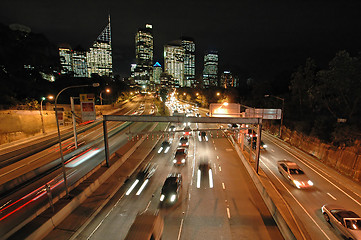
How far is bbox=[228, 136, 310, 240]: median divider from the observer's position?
10.7 m

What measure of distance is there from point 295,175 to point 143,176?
15917 mm

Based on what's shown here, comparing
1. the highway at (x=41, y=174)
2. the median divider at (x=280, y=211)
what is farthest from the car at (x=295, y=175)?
the highway at (x=41, y=174)

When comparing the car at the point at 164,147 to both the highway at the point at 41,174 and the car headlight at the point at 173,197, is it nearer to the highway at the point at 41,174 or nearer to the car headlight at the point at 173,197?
the highway at the point at 41,174

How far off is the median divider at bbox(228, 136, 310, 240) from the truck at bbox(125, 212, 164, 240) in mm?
7753

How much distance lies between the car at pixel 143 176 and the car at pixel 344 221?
1480 cm

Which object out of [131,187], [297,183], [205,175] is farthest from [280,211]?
[131,187]

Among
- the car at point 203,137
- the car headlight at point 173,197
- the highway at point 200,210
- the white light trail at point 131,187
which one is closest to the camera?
the highway at point 200,210

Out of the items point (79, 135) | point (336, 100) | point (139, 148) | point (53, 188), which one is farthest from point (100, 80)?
point (336, 100)

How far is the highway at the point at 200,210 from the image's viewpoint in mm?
11742

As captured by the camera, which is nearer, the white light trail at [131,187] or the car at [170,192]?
the car at [170,192]

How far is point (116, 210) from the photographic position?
14.1 m

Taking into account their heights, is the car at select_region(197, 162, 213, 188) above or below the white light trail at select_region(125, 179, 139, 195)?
above

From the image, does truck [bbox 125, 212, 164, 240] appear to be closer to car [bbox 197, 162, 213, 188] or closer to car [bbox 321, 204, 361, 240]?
car [bbox 197, 162, 213, 188]

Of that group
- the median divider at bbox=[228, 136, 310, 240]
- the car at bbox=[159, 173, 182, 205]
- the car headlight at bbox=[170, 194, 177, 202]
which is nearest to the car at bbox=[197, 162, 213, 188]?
the car at bbox=[159, 173, 182, 205]
